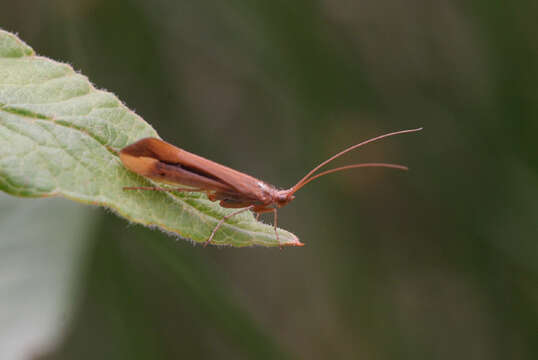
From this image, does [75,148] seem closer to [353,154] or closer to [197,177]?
[197,177]

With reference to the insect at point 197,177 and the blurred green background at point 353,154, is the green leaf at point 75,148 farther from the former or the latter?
the blurred green background at point 353,154

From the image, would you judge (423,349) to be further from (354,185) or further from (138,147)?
(138,147)

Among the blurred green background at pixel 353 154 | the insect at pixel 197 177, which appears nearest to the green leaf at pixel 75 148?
the insect at pixel 197 177

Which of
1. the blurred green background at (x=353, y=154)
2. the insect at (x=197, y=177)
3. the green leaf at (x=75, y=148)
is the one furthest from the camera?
the blurred green background at (x=353, y=154)

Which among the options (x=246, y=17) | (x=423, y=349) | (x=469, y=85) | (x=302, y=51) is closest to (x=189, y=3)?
(x=246, y=17)

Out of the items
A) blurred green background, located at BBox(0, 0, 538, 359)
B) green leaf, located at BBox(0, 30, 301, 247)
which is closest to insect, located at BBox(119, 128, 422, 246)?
green leaf, located at BBox(0, 30, 301, 247)

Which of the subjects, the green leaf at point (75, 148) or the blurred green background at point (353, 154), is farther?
the blurred green background at point (353, 154)

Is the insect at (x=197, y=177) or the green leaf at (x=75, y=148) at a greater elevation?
the green leaf at (x=75, y=148)
